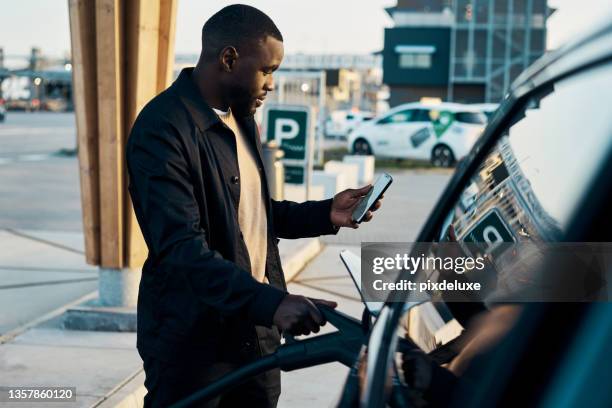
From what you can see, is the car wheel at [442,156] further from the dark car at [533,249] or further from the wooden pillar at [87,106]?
Answer: the dark car at [533,249]

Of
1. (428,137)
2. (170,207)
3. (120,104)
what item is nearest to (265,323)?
(170,207)

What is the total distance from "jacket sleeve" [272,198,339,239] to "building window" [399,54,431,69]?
6531 cm

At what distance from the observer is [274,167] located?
952 centimetres

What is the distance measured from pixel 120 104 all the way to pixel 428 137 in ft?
66.4

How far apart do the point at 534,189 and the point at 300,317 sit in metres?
0.67

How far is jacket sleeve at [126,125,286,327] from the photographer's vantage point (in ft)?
7.39

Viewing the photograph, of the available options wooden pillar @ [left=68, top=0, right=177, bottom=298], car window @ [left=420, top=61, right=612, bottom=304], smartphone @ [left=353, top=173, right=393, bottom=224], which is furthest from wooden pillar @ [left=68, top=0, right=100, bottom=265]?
car window @ [left=420, top=61, right=612, bottom=304]

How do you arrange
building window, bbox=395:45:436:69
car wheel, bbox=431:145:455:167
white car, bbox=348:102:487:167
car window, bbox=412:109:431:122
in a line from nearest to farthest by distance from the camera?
white car, bbox=348:102:487:167 < car wheel, bbox=431:145:455:167 < car window, bbox=412:109:431:122 < building window, bbox=395:45:436:69

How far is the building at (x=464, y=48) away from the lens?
213 ft

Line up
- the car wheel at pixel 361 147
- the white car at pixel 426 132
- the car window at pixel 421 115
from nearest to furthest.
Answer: the white car at pixel 426 132, the car window at pixel 421 115, the car wheel at pixel 361 147

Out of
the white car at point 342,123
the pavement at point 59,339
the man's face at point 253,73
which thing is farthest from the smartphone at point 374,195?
the white car at point 342,123

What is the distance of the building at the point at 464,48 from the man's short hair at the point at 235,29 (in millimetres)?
63223

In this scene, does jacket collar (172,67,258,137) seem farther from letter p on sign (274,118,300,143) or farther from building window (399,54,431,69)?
building window (399,54,431,69)

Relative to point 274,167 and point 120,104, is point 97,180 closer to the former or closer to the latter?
point 120,104
